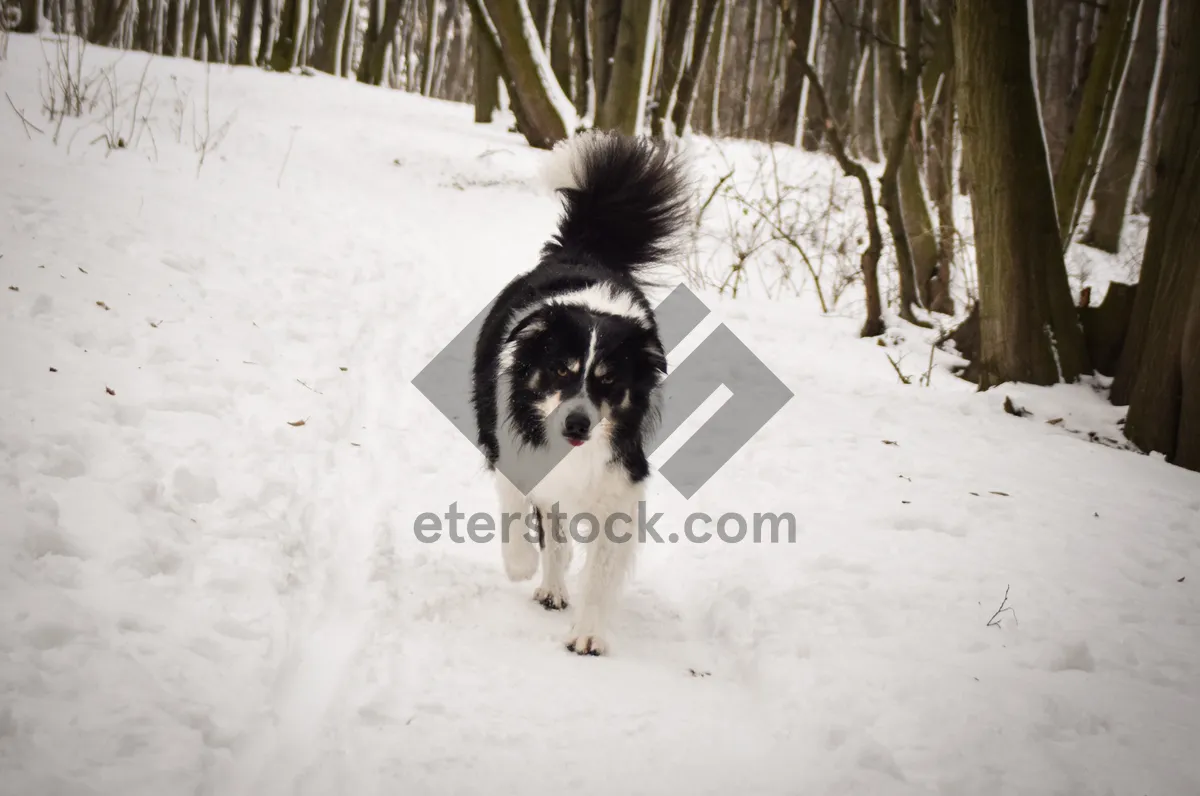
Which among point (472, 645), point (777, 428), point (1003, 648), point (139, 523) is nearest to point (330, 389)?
point (139, 523)

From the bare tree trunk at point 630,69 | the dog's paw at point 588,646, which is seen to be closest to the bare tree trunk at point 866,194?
the bare tree trunk at point 630,69

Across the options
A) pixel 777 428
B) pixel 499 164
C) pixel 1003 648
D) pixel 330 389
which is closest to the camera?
pixel 1003 648

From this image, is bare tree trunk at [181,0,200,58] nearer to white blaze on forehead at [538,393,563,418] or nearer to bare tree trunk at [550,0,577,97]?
bare tree trunk at [550,0,577,97]

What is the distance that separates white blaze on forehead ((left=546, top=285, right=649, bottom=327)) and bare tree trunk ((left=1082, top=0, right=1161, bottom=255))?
36.1ft

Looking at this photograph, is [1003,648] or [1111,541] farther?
[1111,541]

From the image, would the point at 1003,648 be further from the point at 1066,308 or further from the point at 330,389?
the point at 330,389

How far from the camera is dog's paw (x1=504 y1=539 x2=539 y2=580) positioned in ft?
11.1

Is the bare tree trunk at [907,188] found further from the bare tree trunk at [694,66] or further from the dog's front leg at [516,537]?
the dog's front leg at [516,537]

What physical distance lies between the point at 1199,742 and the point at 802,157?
15280mm

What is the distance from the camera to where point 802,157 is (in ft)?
52.2

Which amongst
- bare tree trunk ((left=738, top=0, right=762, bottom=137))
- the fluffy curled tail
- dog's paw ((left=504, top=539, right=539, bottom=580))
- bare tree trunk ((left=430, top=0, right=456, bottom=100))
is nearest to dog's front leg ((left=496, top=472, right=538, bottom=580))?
dog's paw ((left=504, top=539, right=539, bottom=580))

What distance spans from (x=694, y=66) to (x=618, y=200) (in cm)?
903

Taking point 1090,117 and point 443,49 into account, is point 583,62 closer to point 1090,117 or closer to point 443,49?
point 1090,117

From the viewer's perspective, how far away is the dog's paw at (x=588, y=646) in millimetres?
2959
